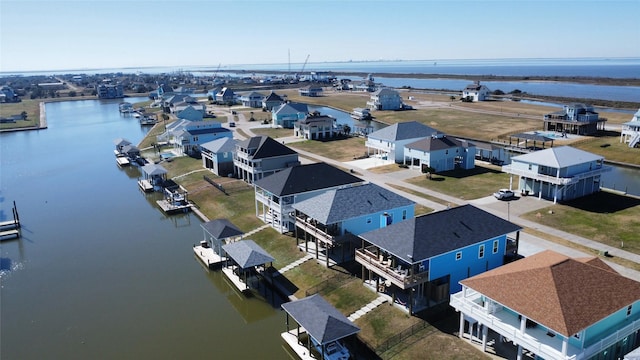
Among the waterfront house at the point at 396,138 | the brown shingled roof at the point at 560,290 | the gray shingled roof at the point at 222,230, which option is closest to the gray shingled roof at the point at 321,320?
the brown shingled roof at the point at 560,290

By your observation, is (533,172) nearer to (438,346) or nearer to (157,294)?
(438,346)

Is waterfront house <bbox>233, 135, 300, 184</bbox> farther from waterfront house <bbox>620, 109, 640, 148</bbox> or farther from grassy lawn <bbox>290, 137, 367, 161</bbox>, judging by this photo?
waterfront house <bbox>620, 109, 640, 148</bbox>

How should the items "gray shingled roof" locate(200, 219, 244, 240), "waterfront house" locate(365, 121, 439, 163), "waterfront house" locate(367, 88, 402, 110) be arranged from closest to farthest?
"gray shingled roof" locate(200, 219, 244, 240)
"waterfront house" locate(365, 121, 439, 163)
"waterfront house" locate(367, 88, 402, 110)

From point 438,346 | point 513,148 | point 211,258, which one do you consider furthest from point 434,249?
point 513,148

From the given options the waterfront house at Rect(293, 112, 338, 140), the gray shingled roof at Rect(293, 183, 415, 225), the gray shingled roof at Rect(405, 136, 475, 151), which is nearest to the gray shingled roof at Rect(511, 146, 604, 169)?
the gray shingled roof at Rect(405, 136, 475, 151)

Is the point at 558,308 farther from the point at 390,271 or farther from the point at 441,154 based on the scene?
the point at 441,154

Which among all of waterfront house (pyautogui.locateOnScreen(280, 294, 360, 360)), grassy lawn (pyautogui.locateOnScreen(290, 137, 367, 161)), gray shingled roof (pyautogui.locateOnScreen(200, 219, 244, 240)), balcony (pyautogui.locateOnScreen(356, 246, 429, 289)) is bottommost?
waterfront house (pyautogui.locateOnScreen(280, 294, 360, 360))
